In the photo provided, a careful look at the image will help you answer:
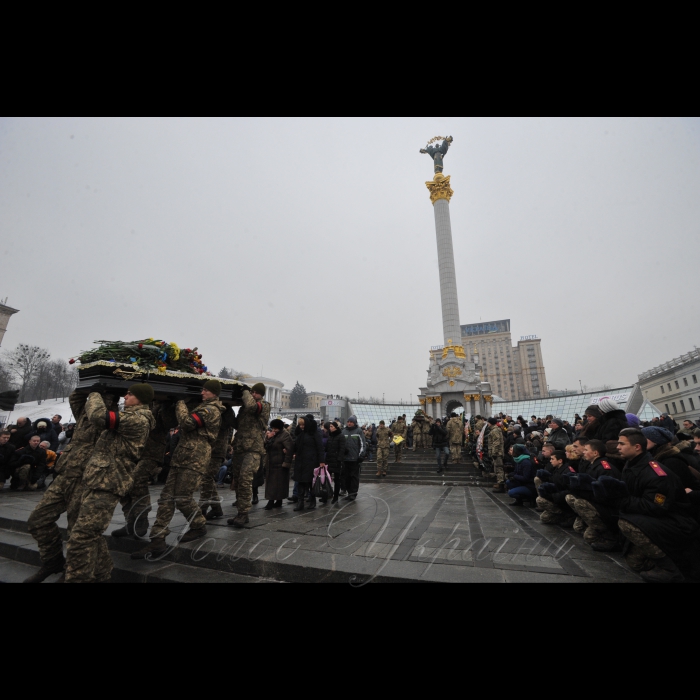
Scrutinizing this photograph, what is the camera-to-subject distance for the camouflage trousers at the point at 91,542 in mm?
3053

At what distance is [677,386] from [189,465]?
48.6 metres

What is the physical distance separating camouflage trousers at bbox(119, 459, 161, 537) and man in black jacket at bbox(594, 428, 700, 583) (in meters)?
5.57

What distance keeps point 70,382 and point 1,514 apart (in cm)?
4483

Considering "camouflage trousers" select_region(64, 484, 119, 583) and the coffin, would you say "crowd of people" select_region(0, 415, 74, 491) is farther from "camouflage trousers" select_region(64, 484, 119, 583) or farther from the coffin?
"camouflage trousers" select_region(64, 484, 119, 583)

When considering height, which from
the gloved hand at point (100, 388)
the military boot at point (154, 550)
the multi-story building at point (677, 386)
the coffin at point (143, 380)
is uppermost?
the multi-story building at point (677, 386)

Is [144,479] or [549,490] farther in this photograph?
[549,490]

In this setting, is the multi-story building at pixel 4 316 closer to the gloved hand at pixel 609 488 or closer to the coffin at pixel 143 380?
the coffin at pixel 143 380

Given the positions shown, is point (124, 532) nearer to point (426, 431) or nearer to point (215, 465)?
point (215, 465)

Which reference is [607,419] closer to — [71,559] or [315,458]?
[315,458]

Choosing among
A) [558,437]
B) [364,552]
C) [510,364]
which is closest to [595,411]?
[558,437]

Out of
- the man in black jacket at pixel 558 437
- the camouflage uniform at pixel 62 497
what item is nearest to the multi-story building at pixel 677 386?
the man in black jacket at pixel 558 437

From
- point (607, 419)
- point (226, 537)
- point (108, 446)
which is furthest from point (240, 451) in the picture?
point (607, 419)

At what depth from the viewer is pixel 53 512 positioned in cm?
349
